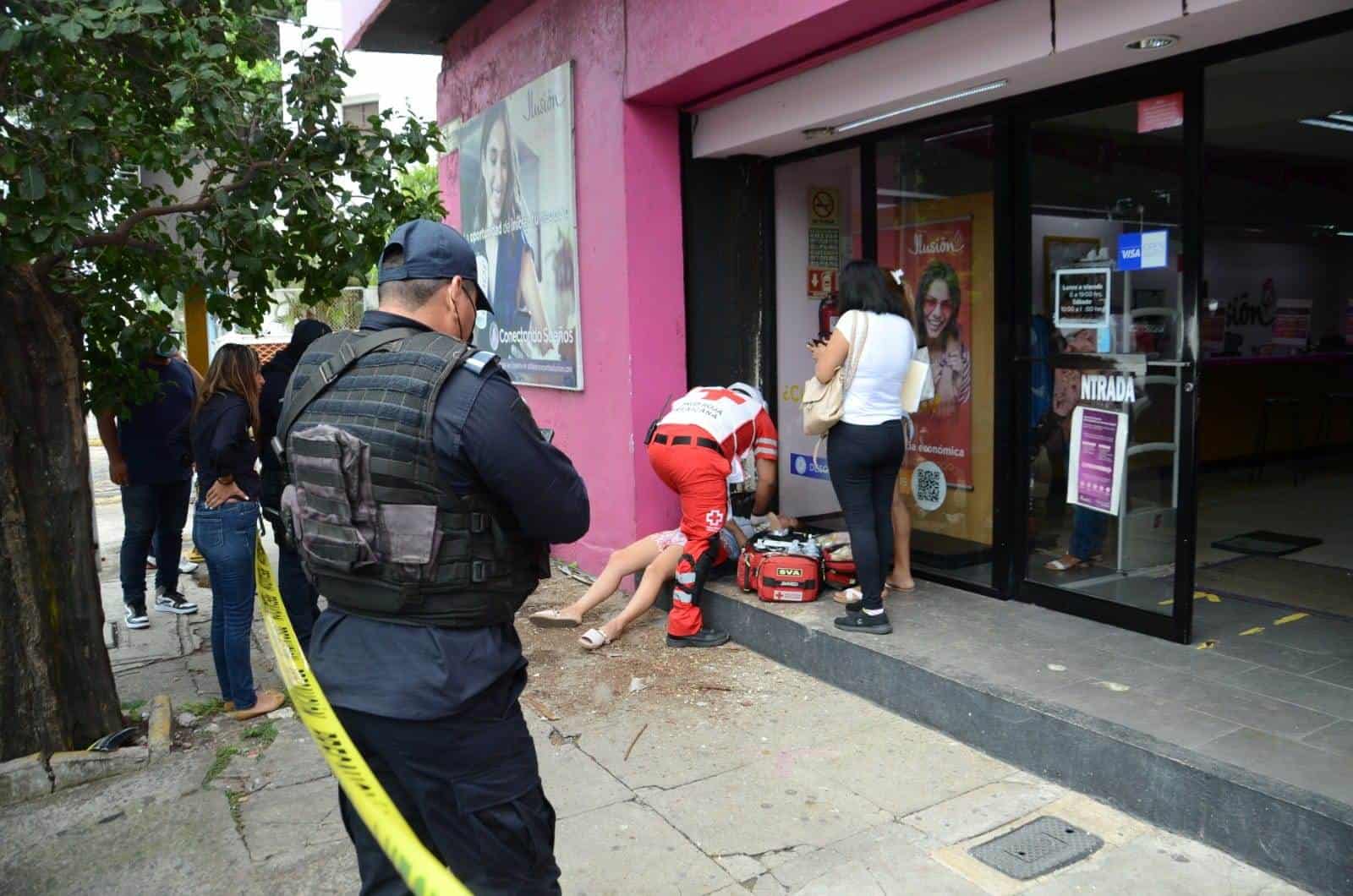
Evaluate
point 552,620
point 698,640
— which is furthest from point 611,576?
point 698,640

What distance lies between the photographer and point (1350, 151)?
10773mm

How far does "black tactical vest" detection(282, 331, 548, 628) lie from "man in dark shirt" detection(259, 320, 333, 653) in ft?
8.59

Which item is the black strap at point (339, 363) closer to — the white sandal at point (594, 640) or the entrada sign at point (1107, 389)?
the white sandal at point (594, 640)

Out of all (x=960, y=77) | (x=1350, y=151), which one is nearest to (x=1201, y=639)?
(x=960, y=77)

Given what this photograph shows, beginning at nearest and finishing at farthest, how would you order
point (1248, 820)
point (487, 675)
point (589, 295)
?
point (487, 675) → point (1248, 820) → point (589, 295)

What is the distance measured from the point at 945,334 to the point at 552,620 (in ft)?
9.40

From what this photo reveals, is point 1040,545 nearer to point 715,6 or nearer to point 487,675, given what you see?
point 715,6

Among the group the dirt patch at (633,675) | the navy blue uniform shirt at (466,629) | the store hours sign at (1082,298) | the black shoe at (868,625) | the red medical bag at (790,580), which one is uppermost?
the store hours sign at (1082,298)

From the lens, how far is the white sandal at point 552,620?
6125 millimetres

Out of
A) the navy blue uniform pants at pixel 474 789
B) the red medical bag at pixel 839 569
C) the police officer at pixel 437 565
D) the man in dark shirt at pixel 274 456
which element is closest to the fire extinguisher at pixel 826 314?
the red medical bag at pixel 839 569

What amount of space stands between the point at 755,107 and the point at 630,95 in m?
0.81

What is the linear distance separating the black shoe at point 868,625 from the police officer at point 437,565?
9.64 ft

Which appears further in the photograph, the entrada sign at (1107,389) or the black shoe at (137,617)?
the black shoe at (137,617)

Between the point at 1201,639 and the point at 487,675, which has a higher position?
the point at 487,675
